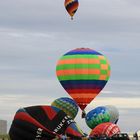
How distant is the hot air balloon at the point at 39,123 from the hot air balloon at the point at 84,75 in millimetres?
24853

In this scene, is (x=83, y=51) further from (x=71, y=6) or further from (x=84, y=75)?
(x=71, y=6)

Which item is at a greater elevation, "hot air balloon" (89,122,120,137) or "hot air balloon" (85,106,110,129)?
"hot air balloon" (85,106,110,129)

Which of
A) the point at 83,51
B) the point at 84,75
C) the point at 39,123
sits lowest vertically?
the point at 39,123

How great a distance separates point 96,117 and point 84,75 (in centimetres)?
810

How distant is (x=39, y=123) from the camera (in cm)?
3503

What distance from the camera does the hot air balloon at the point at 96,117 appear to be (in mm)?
66500

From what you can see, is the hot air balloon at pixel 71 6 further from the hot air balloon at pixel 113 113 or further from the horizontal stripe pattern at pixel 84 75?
the hot air balloon at pixel 113 113

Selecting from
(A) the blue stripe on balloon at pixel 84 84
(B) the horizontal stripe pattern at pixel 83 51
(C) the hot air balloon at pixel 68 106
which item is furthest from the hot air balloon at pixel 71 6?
(C) the hot air balloon at pixel 68 106

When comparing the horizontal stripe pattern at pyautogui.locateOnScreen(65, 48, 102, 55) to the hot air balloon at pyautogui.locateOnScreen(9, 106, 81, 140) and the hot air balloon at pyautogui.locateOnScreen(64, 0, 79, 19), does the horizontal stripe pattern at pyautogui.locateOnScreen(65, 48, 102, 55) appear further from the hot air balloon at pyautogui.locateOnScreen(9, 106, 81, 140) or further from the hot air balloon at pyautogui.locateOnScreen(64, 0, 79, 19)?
the hot air balloon at pyautogui.locateOnScreen(9, 106, 81, 140)

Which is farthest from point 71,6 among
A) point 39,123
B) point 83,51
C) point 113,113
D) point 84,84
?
point 39,123

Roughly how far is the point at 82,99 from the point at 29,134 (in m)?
26.6

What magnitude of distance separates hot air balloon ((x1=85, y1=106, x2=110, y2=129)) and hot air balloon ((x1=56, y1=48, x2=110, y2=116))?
13.7 ft

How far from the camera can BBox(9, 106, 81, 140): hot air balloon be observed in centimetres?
A: 3466

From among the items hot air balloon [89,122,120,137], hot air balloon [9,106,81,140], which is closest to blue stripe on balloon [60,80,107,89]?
hot air balloon [89,122,120,137]
